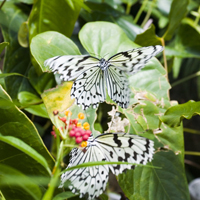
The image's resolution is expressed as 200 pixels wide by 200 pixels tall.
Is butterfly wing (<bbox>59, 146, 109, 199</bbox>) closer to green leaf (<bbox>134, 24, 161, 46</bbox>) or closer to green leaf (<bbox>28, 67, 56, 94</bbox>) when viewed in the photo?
green leaf (<bbox>28, 67, 56, 94</bbox>)

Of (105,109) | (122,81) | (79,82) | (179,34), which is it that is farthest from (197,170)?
(79,82)

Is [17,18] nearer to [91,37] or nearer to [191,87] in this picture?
[91,37]

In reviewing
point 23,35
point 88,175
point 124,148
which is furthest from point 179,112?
point 23,35

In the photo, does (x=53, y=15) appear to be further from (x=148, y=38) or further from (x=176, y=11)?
(x=176, y=11)

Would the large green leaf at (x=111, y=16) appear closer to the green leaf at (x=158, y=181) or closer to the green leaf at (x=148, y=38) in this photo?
the green leaf at (x=148, y=38)

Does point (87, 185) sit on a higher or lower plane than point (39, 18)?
lower

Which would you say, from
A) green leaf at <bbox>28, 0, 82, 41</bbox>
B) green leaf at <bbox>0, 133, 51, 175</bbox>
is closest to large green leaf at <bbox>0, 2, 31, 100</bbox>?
green leaf at <bbox>28, 0, 82, 41</bbox>
